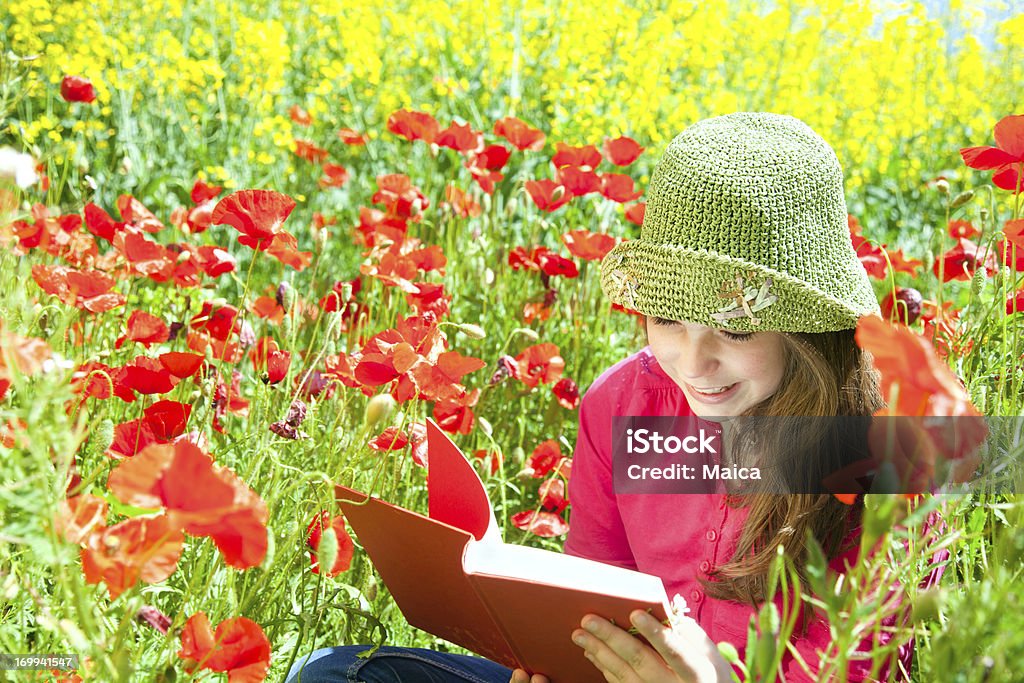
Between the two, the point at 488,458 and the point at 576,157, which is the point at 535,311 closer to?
the point at 576,157

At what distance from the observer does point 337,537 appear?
1056 millimetres

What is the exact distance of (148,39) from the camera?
10.6ft

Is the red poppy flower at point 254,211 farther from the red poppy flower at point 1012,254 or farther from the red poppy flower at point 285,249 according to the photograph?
the red poppy flower at point 1012,254

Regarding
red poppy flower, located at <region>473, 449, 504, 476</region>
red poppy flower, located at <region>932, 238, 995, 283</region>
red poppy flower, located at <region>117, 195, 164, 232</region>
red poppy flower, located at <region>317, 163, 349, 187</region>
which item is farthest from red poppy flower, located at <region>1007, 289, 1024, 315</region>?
red poppy flower, located at <region>317, 163, 349, 187</region>

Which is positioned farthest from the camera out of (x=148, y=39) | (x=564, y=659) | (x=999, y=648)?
(x=148, y=39)

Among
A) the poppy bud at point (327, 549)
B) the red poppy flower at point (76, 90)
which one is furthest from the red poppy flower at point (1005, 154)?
the red poppy flower at point (76, 90)

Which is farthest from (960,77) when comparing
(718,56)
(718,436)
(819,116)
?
(718,436)

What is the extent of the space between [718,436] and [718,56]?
2.72m

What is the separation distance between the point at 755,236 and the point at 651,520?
46 centimetres

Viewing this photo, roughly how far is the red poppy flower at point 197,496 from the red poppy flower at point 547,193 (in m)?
1.37

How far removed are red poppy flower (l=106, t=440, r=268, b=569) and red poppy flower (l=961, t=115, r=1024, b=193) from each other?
86 cm

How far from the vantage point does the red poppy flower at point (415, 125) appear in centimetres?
210

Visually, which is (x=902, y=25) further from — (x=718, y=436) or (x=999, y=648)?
(x=999, y=648)

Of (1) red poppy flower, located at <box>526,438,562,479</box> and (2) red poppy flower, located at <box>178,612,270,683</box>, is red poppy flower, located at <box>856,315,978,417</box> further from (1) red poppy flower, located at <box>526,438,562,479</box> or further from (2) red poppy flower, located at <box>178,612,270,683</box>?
(1) red poppy flower, located at <box>526,438,562,479</box>
